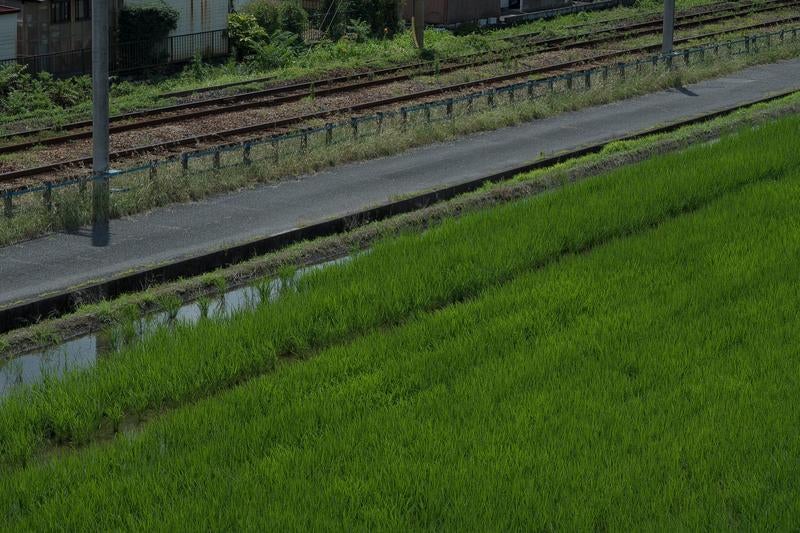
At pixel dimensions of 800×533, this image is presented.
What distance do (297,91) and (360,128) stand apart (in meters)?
6.19

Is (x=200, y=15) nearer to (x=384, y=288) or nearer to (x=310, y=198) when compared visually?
(x=310, y=198)

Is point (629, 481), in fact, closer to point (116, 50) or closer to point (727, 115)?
point (727, 115)

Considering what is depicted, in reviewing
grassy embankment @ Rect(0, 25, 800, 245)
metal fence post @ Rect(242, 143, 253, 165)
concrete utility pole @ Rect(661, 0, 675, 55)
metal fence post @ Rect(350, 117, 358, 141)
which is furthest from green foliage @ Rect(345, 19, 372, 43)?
metal fence post @ Rect(242, 143, 253, 165)

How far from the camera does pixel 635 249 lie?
48.4ft

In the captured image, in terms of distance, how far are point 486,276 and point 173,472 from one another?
568 cm

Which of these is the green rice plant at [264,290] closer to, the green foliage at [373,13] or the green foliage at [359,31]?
the green foliage at [359,31]

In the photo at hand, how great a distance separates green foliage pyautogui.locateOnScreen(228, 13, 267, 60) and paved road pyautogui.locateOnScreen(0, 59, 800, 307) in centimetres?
1367

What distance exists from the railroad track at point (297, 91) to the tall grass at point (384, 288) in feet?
34.5

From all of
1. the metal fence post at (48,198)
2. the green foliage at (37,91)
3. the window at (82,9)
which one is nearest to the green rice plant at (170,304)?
the metal fence post at (48,198)

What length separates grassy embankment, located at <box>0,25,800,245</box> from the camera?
1712 centimetres

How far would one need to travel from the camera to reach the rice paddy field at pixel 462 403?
28.1 feet

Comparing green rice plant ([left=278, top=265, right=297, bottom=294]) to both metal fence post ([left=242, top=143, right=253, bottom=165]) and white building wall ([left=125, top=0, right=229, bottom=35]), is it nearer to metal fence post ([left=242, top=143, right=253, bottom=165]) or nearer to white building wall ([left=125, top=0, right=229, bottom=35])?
metal fence post ([left=242, top=143, right=253, bottom=165])

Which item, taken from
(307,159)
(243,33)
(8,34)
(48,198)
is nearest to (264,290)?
(48,198)

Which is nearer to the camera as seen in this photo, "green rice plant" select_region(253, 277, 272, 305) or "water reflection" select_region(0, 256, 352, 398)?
"water reflection" select_region(0, 256, 352, 398)
